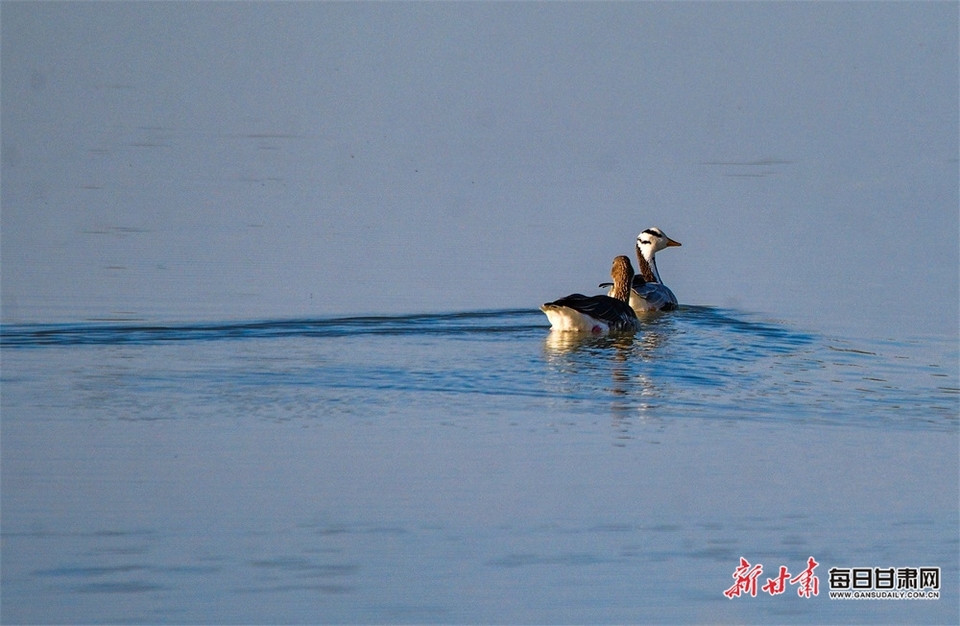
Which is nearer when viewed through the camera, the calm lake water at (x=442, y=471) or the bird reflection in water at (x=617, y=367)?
the calm lake water at (x=442, y=471)

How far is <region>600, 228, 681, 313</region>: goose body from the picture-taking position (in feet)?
51.7

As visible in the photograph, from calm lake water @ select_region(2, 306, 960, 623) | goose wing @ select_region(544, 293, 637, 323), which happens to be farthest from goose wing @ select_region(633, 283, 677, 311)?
calm lake water @ select_region(2, 306, 960, 623)

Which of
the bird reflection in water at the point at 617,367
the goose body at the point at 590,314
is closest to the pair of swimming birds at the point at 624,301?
the goose body at the point at 590,314

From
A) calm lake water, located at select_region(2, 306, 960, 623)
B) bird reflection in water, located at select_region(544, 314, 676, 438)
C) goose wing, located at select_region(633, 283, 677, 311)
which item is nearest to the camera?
calm lake water, located at select_region(2, 306, 960, 623)

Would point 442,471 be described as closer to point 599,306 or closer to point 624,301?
point 599,306

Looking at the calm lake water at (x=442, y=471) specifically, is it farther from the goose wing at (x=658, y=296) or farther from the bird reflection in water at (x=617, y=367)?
the goose wing at (x=658, y=296)

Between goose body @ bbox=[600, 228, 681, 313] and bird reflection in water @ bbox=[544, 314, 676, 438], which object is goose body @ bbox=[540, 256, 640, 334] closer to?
bird reflection in water @ bbox=[544, 314, 676, 438]

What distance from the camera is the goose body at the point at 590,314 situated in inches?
545

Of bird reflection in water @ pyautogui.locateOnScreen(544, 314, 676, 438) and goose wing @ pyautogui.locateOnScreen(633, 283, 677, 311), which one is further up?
goose wing @ pyautogui.locateOnScreen(633, 283, 677, 311)

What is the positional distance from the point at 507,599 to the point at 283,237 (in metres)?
10.3

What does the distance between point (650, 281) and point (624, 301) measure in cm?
135

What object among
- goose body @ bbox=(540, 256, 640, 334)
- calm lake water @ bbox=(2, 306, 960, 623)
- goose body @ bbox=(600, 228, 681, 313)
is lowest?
calm lake water @ bbox=(2, 306, 960, 623)

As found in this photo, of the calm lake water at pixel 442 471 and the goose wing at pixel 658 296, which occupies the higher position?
the goose wing at pixel 658 296

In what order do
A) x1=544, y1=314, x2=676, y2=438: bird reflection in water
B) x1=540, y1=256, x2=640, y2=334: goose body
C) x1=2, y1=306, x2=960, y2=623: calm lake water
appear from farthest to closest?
x1=540, y1=256, x2=640, y2=334: goose body
x1=544, y1=314, x2=676, y2=438: bird reflection in water
x1=2, y1=306, x2=960, y2=623: calm lake water
